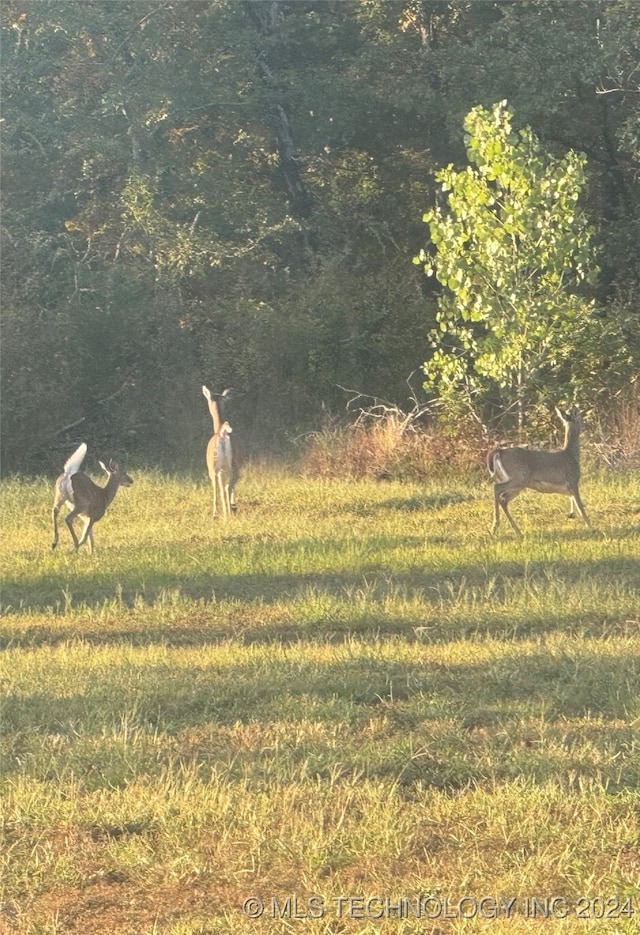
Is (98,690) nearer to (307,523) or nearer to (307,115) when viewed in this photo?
(307,523)

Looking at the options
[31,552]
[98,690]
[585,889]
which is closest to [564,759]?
[585,889]

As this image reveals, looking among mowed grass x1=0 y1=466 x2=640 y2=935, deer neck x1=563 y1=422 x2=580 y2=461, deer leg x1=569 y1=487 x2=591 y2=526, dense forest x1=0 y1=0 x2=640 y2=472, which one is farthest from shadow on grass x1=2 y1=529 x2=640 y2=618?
dense forest x1=0 y1=0 x2=640 y2=472

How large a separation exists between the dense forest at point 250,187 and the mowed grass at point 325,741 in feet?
34.6

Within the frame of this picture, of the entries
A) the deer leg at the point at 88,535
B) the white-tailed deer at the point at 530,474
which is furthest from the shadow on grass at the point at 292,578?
the white-tailed deer at the point at 530,474

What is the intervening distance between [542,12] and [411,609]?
15055mm

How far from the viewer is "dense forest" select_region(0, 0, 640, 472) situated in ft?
68.4

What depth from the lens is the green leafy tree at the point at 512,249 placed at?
48.7ft

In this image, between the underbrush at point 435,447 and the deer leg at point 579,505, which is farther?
the underbrush at point 435,447

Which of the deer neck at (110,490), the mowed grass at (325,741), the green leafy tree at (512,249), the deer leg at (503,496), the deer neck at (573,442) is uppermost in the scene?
the green leafy tree at (512,249)

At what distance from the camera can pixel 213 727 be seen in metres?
5.93

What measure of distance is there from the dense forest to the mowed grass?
10538mm

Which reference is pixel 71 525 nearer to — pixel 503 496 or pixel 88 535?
pixel 88 535

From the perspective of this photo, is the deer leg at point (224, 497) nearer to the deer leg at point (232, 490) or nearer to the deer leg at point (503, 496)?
the deer leg at point (232, 490)

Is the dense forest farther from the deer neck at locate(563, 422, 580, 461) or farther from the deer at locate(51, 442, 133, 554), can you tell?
the deer at locate(51, 442, 133, 554)
